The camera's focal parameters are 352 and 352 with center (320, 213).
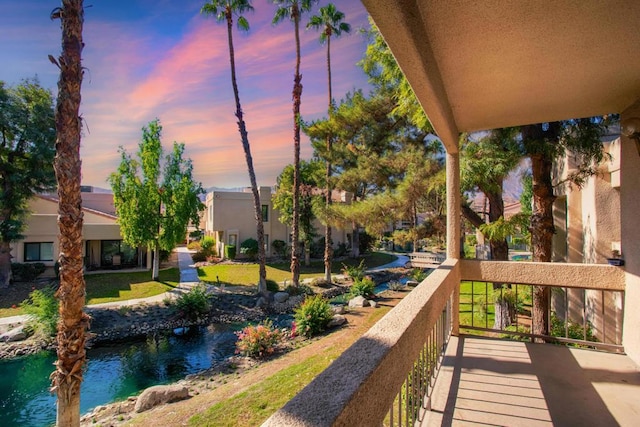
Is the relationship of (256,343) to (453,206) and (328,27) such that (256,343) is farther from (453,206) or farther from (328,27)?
(328,27)

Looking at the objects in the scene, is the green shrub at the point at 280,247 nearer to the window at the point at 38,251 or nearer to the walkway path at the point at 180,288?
the walkway path at the point at 180,288

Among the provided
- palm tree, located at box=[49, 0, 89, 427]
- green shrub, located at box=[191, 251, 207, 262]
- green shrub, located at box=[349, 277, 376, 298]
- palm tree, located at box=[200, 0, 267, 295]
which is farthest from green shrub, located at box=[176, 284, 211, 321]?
green shrub, located at box=[191, 251, 207, 262]

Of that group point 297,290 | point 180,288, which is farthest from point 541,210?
point 180,288

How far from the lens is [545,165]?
6734 millimetres

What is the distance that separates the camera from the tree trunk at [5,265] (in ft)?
51.9

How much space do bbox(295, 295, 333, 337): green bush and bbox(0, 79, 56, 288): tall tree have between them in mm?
13872

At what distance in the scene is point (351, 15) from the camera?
18031 millimetres

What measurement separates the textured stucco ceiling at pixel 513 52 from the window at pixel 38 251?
20970 millimetres

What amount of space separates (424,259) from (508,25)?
21.9 m

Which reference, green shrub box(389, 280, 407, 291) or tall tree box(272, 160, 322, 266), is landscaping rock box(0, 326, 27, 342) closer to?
green shrub box(389, 280, 407, 291)

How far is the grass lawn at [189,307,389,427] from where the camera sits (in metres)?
5.97

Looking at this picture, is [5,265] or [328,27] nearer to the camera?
[5,265]

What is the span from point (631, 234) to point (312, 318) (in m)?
9.16

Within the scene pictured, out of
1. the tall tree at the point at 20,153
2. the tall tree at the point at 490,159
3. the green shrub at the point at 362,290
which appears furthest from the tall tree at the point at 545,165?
the tall tree at the point at 20,153
